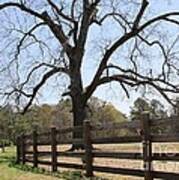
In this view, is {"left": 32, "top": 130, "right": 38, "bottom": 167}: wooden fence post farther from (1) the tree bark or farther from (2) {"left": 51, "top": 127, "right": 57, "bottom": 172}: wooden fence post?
(1) the tree bark

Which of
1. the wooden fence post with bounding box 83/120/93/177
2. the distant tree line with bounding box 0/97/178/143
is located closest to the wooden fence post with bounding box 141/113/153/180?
the wooden fence post with bounding box 83/120/93/177

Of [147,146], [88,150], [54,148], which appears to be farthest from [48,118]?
[147,146]

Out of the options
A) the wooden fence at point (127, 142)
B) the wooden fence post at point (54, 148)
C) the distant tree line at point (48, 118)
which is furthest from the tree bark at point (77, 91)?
the distant tree line at point (48, 118)

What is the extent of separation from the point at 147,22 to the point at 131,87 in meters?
3.58

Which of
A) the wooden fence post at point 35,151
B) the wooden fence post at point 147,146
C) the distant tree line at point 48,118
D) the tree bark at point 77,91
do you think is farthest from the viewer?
the distant tree line at point 48,118

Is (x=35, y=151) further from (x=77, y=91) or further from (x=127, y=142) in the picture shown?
(x=77, y=91)

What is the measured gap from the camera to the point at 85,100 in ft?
82.8

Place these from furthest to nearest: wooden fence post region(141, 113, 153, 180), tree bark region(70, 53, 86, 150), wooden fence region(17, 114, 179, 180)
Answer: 1. tree bark region(70, 53, 86, 150)
2. wooden fence post region(141, 113, 153, 180)
3. wooden fence region(17, 114, 179, 180)

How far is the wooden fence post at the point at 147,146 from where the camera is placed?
9.36m

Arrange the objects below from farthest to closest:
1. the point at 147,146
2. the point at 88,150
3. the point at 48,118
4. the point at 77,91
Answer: the point at 48,118, the point at 77,91, the point at 88,150, the point at 147,146

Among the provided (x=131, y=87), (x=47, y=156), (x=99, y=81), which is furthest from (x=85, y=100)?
(x=47, y=156)

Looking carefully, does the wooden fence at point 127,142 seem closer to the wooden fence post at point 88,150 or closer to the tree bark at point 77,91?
the wooden fence post at point 88,150

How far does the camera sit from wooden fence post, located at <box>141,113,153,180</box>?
936 centimetres

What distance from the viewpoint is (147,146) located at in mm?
9391
